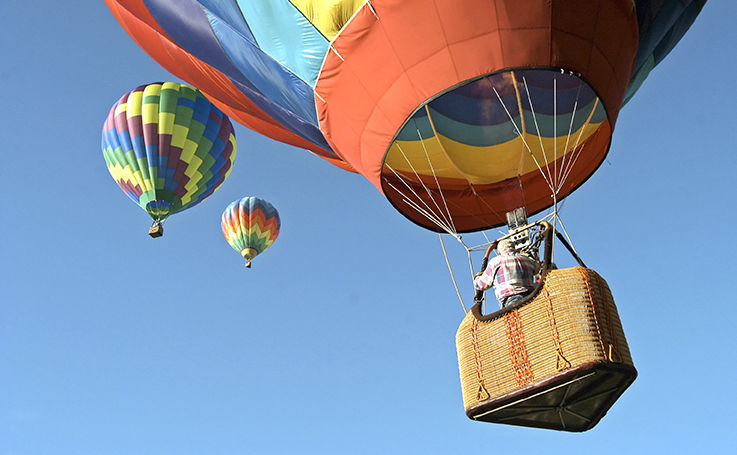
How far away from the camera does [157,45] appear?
724 cm

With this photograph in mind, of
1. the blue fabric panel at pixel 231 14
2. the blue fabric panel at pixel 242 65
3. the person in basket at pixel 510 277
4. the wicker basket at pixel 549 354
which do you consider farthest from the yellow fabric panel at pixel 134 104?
the wicker basket at pixel 549 354

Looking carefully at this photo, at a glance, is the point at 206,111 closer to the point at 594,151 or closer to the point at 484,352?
the point at 594,151

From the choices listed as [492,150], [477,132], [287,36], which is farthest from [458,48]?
[492,150]

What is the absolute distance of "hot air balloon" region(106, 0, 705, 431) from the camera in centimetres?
425

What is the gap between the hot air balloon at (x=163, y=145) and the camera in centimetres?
1217

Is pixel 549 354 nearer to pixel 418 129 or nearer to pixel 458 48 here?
pixel 458 48

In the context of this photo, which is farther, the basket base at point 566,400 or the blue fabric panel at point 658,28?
the blue fabric panel at point 658,28

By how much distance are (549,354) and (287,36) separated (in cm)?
285

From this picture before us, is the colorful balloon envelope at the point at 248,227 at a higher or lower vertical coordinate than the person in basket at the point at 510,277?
higher

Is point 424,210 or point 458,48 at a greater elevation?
point 424,210

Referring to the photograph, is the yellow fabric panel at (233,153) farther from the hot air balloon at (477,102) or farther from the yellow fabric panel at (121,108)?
the hot air balloon at (477,102)

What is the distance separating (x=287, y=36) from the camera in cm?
531

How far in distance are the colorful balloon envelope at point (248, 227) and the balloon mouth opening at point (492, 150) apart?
1100 centimetres

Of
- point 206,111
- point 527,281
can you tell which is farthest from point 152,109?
point 527,281
